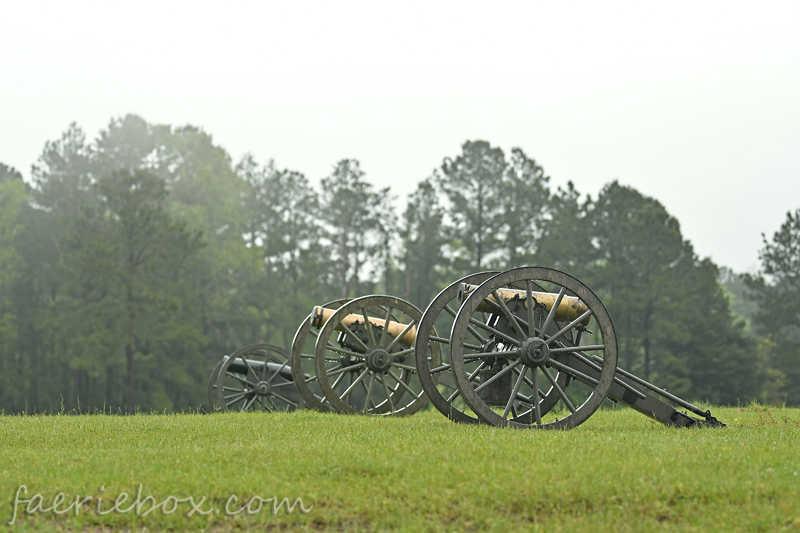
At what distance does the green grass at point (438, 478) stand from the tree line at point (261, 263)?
98.5 ft

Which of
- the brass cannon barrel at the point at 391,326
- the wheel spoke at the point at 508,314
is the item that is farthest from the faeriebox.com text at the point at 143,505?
the brass cannon barrel at the point at 391,326

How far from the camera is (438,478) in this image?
226 inches

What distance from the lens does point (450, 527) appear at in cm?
488

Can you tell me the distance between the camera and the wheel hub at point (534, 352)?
881 centimetres

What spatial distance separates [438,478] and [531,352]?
3.37 m

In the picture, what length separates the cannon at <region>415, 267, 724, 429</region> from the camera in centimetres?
873

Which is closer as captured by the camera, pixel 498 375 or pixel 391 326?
pixel 498 375

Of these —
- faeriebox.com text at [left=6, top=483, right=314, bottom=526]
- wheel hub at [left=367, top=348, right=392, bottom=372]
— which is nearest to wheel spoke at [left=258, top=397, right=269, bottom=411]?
wheel hub at [left=367, top=348, right=392, bottom=372]

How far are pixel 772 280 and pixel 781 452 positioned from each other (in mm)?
40903

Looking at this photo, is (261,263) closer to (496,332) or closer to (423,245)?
(423,245)

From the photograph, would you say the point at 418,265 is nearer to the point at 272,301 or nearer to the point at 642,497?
the point at 272,301

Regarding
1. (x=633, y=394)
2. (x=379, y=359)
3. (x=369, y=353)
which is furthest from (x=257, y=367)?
(x=633, y=394)

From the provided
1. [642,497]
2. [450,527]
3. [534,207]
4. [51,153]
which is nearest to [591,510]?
[642,497]

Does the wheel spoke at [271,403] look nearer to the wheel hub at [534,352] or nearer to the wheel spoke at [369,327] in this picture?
the wheel spoke at [369,327]
